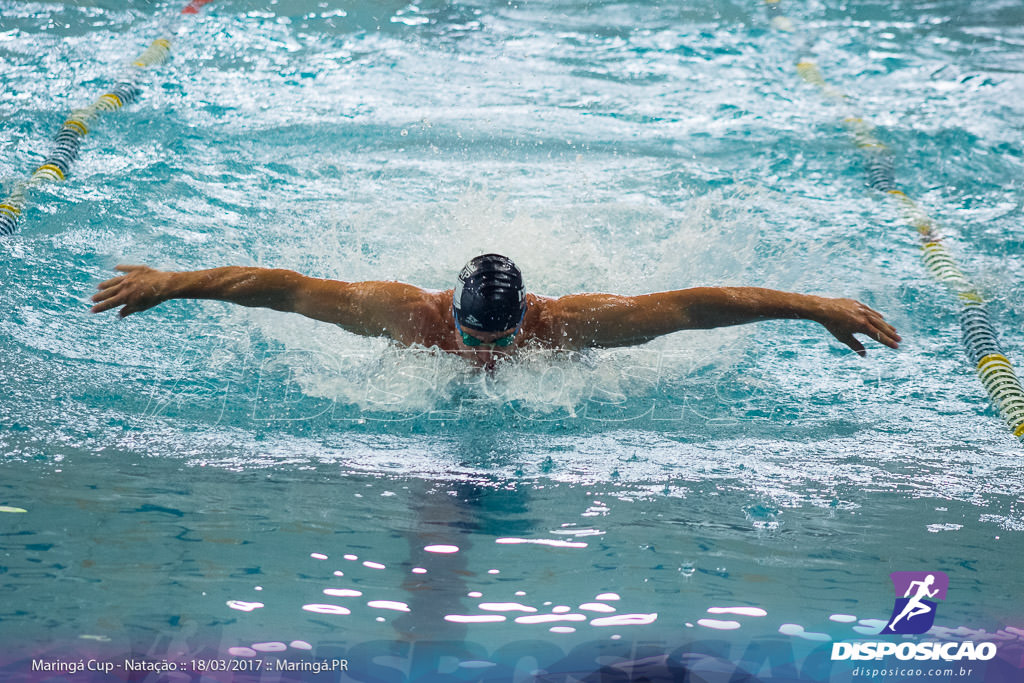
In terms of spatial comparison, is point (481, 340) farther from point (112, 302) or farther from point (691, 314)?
point (112, 302)

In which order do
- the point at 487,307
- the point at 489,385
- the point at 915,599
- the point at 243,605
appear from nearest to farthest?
the point at 243,605
the point at 915,599
the point at 487,307
the point at 489,385

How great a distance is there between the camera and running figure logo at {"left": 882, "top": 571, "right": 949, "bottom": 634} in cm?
268

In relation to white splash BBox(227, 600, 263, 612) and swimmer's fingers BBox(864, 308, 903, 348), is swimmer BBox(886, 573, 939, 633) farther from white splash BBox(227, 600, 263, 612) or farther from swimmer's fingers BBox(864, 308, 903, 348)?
white splash BBox(227, 600, 263, 612)

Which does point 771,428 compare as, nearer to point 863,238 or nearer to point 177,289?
point 863,238

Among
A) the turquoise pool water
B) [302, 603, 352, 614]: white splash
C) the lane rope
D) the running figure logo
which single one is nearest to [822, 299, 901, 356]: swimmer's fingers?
the turquoise pool water

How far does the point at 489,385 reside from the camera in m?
3.75

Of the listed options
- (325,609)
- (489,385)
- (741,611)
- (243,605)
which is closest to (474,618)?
(325,609)

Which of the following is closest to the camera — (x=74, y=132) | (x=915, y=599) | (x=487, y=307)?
(x=915, y=599)

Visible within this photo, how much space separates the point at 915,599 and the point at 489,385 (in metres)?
1.78

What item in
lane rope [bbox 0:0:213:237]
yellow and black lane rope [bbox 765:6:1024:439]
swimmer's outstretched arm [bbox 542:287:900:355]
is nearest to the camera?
swimmer's outstretched arm [bbox 542:287:900:355]

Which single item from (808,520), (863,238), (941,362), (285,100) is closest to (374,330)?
(808,520)

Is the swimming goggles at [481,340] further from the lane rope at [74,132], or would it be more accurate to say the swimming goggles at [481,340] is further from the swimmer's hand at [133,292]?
the lane rope at [74,132]

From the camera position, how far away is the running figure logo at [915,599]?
106 inches

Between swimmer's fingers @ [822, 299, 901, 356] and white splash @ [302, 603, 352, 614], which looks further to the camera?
swimmer's fingers @ [822, 299, 901, 356]
